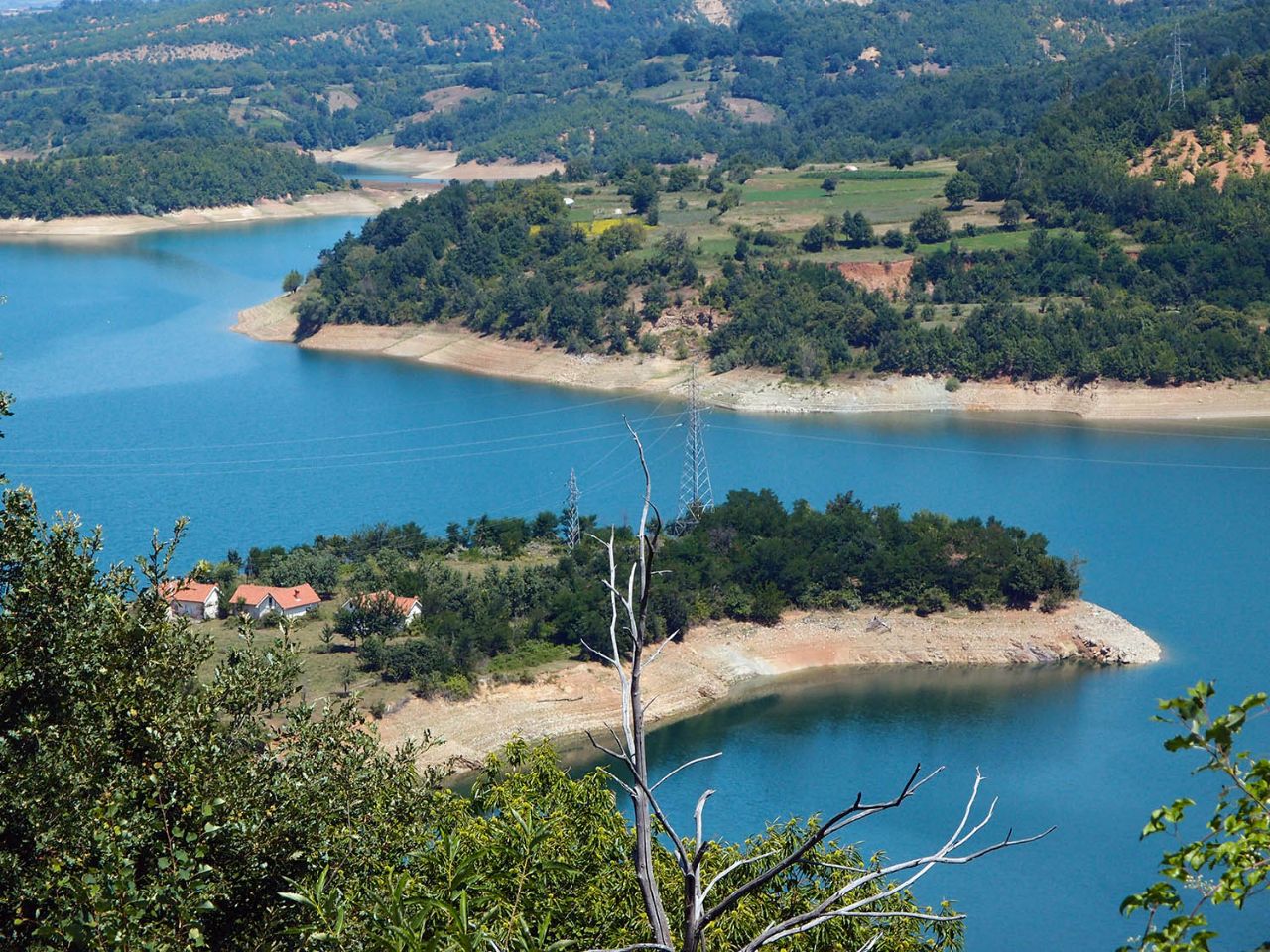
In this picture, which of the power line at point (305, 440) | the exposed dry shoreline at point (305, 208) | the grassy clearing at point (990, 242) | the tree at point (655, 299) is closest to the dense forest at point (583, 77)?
the exposed dry shoreline at point (305, 208)

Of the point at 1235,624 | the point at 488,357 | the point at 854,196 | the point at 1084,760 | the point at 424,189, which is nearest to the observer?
the point at 1084,760

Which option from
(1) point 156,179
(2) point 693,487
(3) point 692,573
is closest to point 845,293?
(2) point 693,487

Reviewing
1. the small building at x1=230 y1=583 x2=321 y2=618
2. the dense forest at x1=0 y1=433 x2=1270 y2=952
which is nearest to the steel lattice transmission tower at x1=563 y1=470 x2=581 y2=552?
the small building at x1=230 y1=583 x2=321 y2=618

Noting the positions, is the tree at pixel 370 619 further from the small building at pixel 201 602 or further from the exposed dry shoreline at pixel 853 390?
the exposed dry shoreline at pixel 853 390

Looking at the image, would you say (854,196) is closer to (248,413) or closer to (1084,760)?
(248,413)

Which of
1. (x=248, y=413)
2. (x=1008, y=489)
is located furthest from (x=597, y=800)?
(x=248, y=413)
